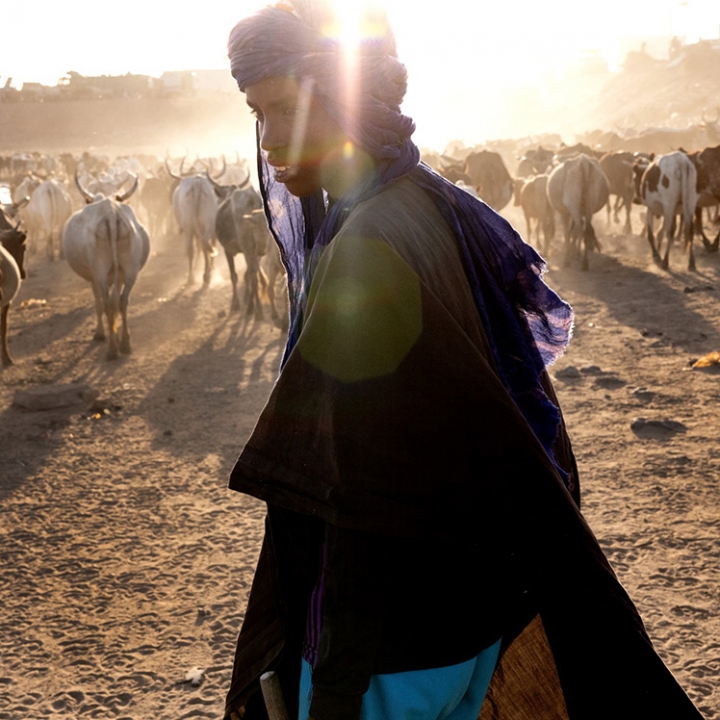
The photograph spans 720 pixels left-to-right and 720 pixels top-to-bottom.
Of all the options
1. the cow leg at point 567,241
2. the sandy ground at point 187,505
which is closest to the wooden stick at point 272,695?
the sandy ground at point 187,505

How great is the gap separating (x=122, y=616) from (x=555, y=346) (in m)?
3.10

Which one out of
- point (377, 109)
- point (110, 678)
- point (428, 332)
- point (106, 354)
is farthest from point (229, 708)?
point (106, 354)

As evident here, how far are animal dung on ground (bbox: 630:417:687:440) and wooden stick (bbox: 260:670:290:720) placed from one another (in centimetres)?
510

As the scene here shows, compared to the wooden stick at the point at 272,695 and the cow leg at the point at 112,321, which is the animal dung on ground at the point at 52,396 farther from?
the wooden stick at the point at 272,695

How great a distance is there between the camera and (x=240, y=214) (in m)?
11.8

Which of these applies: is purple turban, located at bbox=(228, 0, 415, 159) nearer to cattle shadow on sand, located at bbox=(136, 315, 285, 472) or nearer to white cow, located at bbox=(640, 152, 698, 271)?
cattle shadow on sand, located at bbox=(136, 315, 285, 472)

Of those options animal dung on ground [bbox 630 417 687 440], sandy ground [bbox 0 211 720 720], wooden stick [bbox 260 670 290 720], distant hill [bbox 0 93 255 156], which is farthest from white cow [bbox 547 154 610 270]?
distant hill [bbox 0 93 255 156]

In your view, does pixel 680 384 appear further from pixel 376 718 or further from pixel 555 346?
pixel 376 718

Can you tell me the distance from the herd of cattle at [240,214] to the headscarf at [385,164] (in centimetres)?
808

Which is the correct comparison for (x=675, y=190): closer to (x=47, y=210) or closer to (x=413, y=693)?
(x=47, y=210)

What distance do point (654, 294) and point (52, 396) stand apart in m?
7.90

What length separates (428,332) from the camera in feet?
4.33

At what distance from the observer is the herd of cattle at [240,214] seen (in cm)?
964

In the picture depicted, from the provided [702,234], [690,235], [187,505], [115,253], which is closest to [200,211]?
[115,253]
